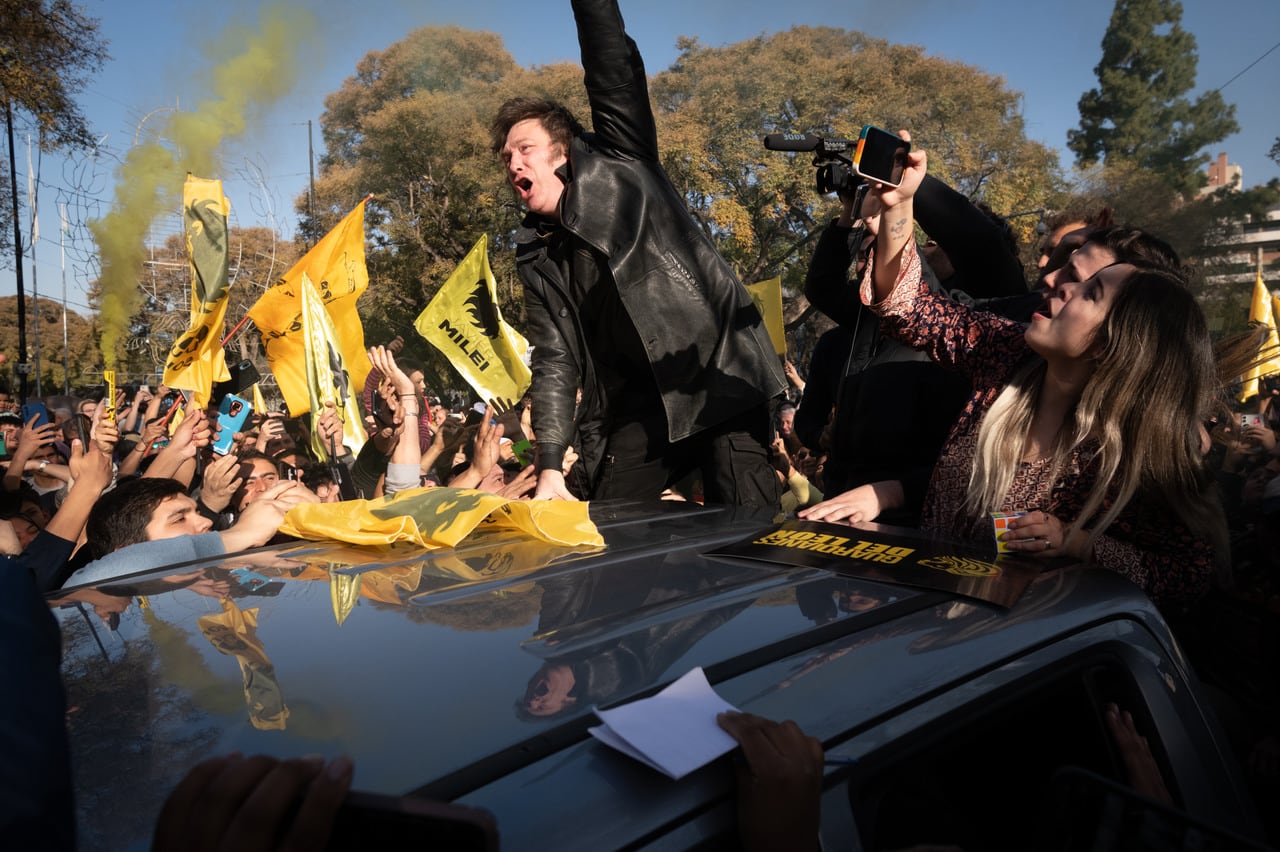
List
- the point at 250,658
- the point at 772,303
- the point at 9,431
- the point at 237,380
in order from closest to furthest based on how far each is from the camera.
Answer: the point at 250,658 < the point at 237,380 < the point at 9,431 < the point at 772,303

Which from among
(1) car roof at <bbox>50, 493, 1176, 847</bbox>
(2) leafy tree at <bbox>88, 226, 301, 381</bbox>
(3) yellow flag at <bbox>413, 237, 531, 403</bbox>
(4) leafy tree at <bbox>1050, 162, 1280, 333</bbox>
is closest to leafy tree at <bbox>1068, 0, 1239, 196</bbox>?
(4) leafy tree at <bbox>1050, 162, 1280, 333</bbox>

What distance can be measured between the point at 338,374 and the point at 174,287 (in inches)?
623

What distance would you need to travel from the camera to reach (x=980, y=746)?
1300mm

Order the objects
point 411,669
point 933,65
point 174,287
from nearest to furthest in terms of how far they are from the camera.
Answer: point 411,669 → point 174,287 → point 933,65

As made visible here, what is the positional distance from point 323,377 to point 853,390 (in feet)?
12.5

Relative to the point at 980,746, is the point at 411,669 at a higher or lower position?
higher

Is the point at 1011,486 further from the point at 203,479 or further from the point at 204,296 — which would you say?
the point at 204,296

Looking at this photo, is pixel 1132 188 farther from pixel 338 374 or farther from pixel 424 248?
pixel 338 374

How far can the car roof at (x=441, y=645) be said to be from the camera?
1014 millimetres

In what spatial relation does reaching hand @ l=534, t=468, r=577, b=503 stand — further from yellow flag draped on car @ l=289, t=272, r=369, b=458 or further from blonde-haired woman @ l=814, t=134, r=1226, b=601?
yellow flag draped on car @ l=289, t=272, r=369, b=458

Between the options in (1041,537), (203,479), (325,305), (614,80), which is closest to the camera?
(1041,537)

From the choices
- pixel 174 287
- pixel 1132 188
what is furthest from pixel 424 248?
pixel 1132 188

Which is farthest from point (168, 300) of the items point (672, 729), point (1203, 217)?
point (1203, 217)

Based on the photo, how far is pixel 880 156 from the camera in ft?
7.61
